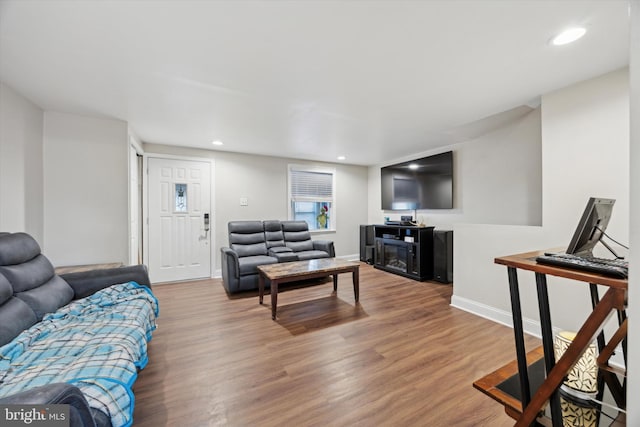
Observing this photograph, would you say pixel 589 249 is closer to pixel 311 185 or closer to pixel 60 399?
pixel 60 399

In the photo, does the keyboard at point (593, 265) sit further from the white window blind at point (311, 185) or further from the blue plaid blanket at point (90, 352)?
the white window blind at point (311, 185)

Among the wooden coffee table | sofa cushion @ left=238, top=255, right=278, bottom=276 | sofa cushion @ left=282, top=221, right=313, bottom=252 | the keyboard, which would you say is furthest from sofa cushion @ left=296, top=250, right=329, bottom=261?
the keyboard

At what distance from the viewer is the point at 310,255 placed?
4.31m

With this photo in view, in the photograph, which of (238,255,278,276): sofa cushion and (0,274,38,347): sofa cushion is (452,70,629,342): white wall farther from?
(0,274,38,347): sofa cushion

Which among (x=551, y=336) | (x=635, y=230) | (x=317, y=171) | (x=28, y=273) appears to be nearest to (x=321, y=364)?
(x=551, y=336)

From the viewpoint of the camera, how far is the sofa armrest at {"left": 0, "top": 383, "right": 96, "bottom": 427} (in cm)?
81

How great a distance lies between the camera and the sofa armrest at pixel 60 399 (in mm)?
814

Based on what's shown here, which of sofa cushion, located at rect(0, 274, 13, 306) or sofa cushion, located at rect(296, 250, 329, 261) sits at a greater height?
sofa cushion, located at rect(0, 274, 13, 306)

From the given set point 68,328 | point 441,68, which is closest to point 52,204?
point 68,328

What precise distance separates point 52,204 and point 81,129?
0.88 meters

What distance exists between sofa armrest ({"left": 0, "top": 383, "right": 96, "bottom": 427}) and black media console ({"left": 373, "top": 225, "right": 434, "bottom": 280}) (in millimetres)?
4145

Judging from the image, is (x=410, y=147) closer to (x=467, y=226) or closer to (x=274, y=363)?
(x=467, y=226)

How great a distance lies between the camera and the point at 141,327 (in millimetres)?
1704

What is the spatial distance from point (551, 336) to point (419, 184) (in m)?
4.18
